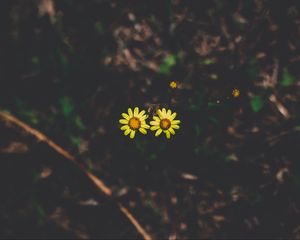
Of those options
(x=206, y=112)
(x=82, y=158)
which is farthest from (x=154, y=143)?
(x=82, y=158)

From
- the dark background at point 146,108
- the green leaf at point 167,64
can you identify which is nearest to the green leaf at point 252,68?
the dark background at point 146,108

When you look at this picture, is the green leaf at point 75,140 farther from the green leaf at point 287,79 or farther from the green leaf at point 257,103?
the green leaf at point 287,79

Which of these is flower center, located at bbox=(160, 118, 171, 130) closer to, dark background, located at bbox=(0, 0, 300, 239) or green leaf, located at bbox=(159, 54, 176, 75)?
dark background, located at bbox=(0, 0, 300, 239)

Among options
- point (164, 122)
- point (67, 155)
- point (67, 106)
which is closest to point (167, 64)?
point (164, 122)

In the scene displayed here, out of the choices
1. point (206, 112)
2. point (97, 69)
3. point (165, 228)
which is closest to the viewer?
point (206, 112)

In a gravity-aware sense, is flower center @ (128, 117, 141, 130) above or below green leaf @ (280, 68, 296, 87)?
below

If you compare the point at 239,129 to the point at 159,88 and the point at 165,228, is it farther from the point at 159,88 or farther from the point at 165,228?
the point at 165,228

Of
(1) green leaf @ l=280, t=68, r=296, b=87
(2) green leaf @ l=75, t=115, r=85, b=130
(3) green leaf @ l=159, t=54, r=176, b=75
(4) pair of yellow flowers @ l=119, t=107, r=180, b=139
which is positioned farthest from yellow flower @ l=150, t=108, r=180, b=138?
(1) green leaf @ l=280, t=68, r=296, b=87
